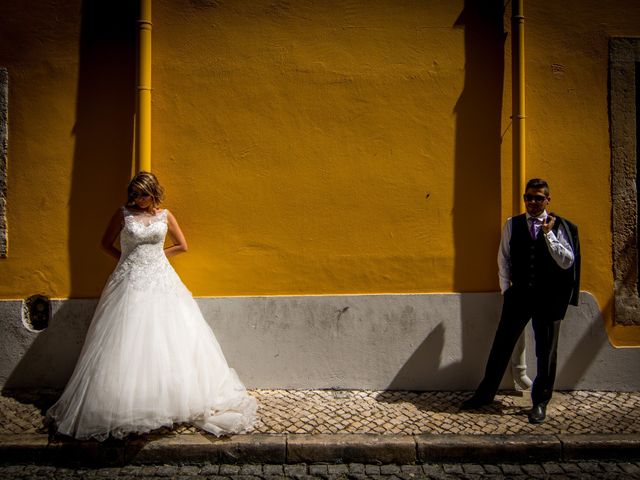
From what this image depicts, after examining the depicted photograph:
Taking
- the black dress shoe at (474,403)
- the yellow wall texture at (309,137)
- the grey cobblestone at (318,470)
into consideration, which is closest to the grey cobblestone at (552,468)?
the black dress shoe at (474,403)

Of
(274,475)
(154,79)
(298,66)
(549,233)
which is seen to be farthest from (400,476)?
(154,79)

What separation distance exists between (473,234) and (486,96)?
1375 millimetres

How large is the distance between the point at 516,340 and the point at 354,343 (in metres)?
1.50

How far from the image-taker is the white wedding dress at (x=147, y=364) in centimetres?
382

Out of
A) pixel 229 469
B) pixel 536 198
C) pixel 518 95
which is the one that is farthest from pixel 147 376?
pixel 518 95

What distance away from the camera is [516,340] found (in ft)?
14.9

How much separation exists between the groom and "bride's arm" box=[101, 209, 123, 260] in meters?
3.45

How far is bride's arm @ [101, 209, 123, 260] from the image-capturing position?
449cm

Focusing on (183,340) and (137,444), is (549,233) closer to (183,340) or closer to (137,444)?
(183,340)

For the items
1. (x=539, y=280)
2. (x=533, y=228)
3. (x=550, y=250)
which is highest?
(x=533, y=228)

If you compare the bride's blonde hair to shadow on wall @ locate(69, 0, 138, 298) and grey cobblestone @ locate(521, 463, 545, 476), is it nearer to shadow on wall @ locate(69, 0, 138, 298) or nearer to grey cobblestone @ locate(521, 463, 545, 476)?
shadow on wall @ locate(69, 0, 138, 298)

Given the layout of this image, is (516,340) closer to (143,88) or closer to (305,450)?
(305,450)

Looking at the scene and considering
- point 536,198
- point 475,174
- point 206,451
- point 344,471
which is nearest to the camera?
point 344,471

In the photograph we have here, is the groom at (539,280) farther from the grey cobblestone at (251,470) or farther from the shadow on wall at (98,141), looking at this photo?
the shadow on wall at (98,141)
